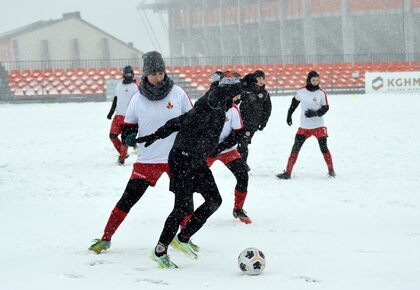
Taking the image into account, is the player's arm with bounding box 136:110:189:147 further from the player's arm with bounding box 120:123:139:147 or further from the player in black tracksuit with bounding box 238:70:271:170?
Result: the player in black tracksuit with bounding box 238:70:271:170

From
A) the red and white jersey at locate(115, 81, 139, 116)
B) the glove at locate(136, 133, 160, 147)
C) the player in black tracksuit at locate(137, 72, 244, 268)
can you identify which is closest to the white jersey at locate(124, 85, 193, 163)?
the glove at locate(136, 133, 160, 147)

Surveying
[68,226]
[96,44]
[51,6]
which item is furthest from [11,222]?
[51,6]

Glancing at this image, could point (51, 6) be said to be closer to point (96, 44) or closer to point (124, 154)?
point (96, 44)

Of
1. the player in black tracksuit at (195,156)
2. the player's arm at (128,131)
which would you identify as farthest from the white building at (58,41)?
the player in black tracksuit at (195,156)

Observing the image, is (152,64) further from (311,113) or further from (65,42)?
(65,42)

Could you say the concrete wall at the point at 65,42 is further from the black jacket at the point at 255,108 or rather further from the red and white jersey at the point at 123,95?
the black jacket at the point at 255,108

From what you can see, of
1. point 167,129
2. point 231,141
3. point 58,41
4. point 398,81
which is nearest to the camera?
point 167,129

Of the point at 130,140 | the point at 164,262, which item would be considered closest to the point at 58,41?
the point at 130,140

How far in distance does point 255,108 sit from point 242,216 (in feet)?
11.4

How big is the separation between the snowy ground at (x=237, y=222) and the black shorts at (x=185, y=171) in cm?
66

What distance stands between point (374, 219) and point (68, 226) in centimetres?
338

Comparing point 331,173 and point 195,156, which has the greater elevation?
point 195,156

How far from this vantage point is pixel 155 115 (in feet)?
20.0

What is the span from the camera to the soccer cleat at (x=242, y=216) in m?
7.72
